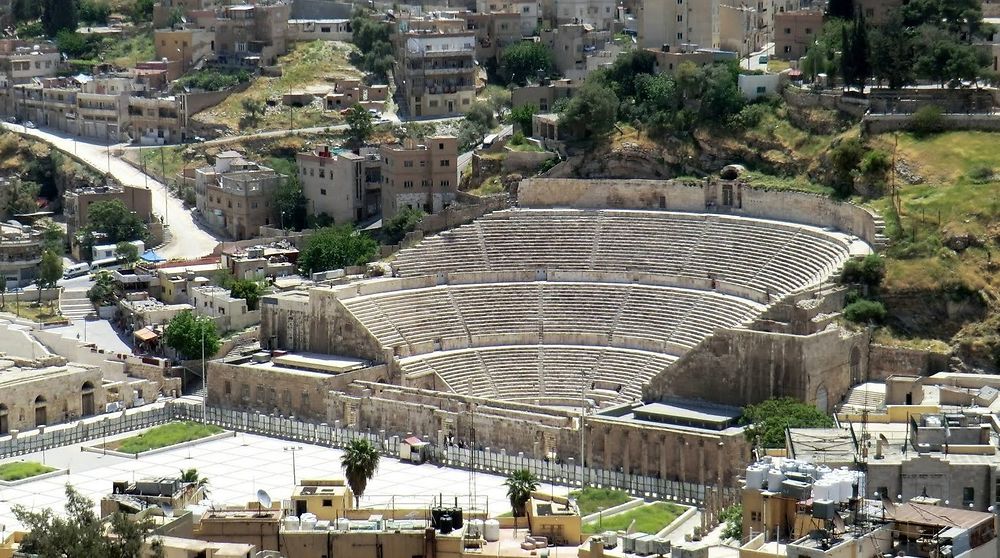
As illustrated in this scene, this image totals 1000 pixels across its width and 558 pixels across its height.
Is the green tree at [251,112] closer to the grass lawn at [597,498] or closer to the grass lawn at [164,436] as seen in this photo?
the grass lawn at [164,436]

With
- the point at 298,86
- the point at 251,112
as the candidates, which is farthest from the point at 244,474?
the point at 298,86

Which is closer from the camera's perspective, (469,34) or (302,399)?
(302,399)

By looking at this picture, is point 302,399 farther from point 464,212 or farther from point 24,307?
point 24,307

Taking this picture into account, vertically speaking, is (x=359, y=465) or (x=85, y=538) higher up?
(x=85, y=538)

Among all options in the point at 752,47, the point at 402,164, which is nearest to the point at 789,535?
the point at 402,164

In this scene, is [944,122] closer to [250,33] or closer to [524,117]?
[524,117]
